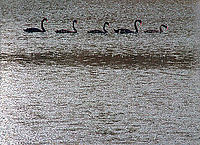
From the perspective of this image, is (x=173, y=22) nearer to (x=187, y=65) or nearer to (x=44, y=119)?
(x=187, y=65)

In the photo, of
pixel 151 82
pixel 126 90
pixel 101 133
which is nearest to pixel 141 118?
pixel 101 133

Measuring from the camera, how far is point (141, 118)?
43.8 feet

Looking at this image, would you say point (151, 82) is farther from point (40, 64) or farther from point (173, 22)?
point (173, 22)

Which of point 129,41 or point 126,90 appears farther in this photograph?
point 129,41

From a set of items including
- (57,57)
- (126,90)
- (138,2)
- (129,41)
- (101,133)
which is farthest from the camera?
(138,2)

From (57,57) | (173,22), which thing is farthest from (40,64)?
(173,22)

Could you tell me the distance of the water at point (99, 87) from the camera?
12227 mm

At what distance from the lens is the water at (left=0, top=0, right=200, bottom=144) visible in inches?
481

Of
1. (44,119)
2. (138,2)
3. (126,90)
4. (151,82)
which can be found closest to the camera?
(44,119)

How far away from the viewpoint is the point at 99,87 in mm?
16422

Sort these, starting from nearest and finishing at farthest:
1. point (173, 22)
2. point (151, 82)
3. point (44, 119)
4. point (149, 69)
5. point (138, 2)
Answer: point (44, 119), point (151, 82), point (149, 69), point (173, 22), point (138, 2)

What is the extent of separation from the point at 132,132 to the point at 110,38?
15.6 m

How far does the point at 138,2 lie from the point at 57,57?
32.8m

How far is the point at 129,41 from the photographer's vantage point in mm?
26594
